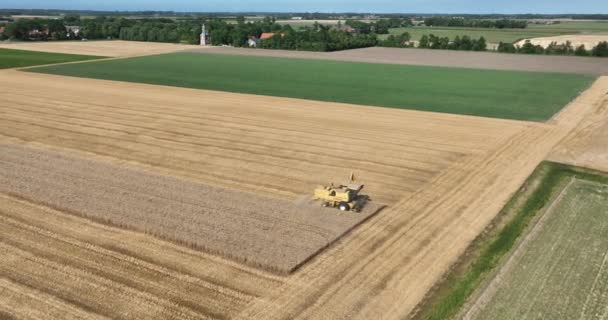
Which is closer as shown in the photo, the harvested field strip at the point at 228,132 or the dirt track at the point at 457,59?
the harvested field strip at the point at 228,132

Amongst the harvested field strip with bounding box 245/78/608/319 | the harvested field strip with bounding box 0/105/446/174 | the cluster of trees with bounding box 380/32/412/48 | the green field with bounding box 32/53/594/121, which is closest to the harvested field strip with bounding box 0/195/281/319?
the harvested field strip with bounding box 245/78/608/319

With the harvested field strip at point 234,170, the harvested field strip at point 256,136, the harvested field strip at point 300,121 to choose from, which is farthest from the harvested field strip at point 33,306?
the harvested field strip at point 300,121

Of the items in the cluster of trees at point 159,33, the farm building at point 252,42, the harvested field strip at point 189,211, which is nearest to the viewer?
the harvested field strip at point 189,211

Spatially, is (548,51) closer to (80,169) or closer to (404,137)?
(404,137)

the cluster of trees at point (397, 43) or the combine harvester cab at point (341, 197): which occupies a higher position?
the cluster of trees at point (397, 43)

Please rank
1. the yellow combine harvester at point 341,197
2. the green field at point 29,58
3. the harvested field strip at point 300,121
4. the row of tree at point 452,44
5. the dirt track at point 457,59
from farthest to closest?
the row of tree at point 452,44
the green field at point 29,58
the dirt track at point 457,59
the harvested field strip at point 300,121
the yellow combine harvester at point 341,197

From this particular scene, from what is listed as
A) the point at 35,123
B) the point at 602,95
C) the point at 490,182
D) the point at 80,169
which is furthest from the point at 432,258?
the point at 602,95

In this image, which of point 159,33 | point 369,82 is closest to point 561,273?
point 369,82

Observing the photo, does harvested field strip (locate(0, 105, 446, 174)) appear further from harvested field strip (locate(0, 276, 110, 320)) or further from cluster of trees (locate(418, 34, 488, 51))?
cluster of trees (locate(418, 34, 488, 51))

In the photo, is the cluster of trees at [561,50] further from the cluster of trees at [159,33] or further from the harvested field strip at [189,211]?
the harvested field strip at [189,211]
